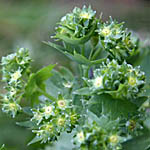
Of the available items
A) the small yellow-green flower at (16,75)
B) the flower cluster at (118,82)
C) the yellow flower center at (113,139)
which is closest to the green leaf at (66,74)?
the small yellow-green flower at (16,75)

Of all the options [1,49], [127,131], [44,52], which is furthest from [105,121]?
[1,49]

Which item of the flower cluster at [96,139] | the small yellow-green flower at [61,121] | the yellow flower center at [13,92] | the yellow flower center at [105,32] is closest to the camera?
the flower cluster at [96,139]

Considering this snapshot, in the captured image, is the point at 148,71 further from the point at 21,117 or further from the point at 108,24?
the point at 21,117

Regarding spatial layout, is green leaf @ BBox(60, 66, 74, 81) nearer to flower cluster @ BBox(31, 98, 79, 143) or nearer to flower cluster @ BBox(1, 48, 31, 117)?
flower cluster @ BBox(1, 48, 31, 117)

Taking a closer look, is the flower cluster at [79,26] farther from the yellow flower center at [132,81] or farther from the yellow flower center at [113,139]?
the yellow flower center at [113,139]

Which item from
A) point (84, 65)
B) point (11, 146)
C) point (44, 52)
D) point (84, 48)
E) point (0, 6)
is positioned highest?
point (0, 6)

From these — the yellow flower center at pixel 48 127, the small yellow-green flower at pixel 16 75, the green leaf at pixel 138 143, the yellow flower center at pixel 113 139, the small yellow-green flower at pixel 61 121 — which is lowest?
the green leaf at pixel 138 143

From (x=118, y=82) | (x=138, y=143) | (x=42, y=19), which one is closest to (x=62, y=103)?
(x=118, y=82)
